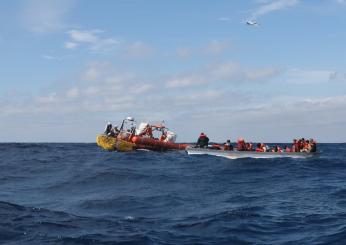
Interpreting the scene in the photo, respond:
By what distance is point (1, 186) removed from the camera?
22438mm

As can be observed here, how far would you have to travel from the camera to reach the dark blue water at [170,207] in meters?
12.1

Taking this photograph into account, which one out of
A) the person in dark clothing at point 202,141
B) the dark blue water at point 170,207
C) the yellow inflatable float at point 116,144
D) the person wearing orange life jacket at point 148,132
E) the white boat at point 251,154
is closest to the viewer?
the dark blue water at point 170,207

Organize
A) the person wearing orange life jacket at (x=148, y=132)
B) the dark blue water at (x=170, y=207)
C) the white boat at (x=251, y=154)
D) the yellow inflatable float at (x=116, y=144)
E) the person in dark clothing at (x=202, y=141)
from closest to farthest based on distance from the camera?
1. the dark blue water at (x=170, y=207)
2. the white boat at (x=251, y=154)
3. the person in dark clothing at (x=202, y=141)
4. the yellow inflatable float at (x=116, y=144)
5. the person wearing orange life jacket at (x=148, y=132)

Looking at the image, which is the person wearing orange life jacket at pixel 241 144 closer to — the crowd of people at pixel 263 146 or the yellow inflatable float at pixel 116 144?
the crowd of people at pixel 263 146

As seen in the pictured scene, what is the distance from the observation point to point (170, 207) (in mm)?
16812

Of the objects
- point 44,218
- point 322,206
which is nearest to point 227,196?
point 322,206

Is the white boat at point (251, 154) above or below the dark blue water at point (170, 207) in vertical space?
above

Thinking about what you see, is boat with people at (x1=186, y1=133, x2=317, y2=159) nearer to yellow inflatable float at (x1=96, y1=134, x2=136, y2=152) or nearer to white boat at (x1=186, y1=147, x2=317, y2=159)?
white boat at (x1=186, y1=147, x2=317, y2=159)

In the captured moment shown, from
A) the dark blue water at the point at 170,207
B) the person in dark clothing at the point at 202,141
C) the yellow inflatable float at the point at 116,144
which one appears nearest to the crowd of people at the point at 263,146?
the person in dark clothing at the point at 202,141

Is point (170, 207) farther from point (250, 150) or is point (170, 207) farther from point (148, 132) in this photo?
point (148, 132)

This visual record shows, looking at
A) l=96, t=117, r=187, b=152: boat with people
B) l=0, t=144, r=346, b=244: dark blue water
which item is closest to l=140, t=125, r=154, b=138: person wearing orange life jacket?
l=96, t=117, r=187, b=152: boat with people

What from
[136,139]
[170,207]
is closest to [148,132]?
[136,139]

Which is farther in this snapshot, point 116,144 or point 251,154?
point 116,144

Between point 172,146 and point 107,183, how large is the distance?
96.2 ft
